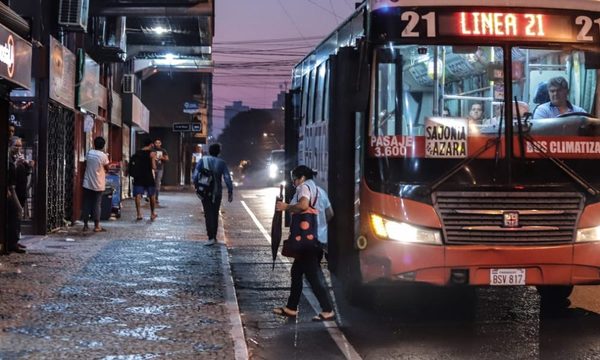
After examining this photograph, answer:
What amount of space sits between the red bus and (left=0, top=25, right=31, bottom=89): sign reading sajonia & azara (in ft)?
16.4

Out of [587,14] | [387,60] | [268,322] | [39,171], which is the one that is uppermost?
[587,14]

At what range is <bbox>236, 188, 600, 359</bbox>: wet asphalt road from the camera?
6.70m

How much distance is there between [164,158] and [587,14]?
18420 mm

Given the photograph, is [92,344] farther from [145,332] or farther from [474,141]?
[474,141]

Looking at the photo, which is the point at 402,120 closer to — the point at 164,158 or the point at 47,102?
the point at 47,102

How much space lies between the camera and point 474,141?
730 centimetres

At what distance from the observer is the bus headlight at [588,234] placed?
7.24m

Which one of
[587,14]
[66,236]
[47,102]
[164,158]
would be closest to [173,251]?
[66,236]

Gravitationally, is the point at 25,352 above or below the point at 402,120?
below

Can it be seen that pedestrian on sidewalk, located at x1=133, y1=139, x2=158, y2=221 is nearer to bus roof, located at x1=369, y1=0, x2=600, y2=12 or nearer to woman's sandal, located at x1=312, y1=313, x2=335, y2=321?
woman's sandal, located at x1=312, y1=313, x2=335, y2=321

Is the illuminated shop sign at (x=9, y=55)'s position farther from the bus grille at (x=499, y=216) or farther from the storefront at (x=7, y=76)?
the bus grille at (x=499, y=216)

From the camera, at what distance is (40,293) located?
28.2ft

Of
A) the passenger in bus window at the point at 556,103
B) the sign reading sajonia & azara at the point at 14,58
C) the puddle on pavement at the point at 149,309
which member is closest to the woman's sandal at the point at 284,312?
the puddle on pavement at the point at 149,309

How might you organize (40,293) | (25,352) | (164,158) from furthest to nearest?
(164,158)
(40,293)
(25,352)
